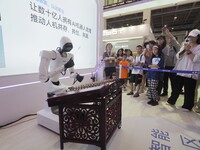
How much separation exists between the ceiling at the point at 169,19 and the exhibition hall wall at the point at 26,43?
677cm

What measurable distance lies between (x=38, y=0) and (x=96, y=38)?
2.13m

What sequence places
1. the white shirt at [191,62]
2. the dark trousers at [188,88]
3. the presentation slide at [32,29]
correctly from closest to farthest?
the presentation slide at [32,29] → the white shirt at [191,62] → the dark trousers at [188,88]

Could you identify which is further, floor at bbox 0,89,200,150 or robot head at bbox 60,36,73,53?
robot head at bbox 60,36,73,53

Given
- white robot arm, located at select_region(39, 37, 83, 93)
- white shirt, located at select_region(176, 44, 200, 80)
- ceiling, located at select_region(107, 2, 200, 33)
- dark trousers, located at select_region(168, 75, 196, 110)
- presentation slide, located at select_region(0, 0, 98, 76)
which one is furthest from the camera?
ceiling, located at select_region(107, 2, 200, 33)

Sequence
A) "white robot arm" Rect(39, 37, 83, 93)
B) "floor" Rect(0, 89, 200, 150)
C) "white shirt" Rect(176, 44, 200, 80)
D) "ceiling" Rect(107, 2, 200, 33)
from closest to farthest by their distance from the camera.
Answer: "floor" Rect(0, 89, 200, 150), "white robot arm" Rect(39, 37, 83, 93), "white shirt" Rect(176, 44, 200, 80), "ceiling" Rect(107, 2, 200, 33)

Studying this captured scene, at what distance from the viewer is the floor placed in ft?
4.37

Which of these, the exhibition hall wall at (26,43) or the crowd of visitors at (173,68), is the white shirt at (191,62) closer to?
the crowd of visitors at (173,68)

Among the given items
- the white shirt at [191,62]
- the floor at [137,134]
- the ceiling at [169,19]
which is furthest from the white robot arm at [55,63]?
the ceiling at [169,19]

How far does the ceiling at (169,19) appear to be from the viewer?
8.01 meters

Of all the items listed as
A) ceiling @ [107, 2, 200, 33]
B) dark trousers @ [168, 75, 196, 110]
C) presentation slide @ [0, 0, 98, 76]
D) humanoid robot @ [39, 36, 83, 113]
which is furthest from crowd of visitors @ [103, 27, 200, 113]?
ceiling @ [107, 2, 200, 33]

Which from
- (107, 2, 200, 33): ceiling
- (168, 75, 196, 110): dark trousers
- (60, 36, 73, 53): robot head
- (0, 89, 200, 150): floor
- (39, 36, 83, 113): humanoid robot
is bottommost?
(0, 89, 200, 150): floor

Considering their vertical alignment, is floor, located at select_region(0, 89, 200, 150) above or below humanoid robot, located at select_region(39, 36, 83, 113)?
below

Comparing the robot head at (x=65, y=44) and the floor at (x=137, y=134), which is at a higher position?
the robot head at (x=65, y=44)

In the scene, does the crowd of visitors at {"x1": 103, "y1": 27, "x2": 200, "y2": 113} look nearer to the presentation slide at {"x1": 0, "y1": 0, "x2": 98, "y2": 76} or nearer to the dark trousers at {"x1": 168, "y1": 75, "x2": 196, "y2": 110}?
the dark trousers at {"x1": 168, "y1": 75, "x2": 196, "y2": 110}
